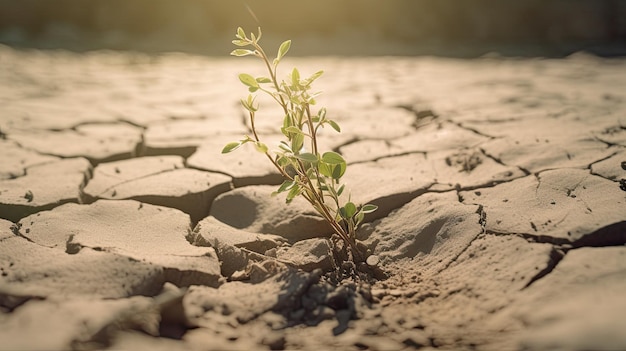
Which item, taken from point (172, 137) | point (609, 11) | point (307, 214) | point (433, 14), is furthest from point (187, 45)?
point (307, 214)

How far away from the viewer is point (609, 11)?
5.93 metres

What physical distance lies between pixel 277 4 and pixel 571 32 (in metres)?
3.25

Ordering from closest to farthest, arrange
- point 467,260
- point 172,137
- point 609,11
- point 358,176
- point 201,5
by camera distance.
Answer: point 467,260 → point 358,176 → point 172,137 → point 609,11 → point 201,5

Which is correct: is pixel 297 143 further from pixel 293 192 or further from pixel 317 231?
pixel 317 231

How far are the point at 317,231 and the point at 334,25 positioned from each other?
5493 mm

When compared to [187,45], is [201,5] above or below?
above

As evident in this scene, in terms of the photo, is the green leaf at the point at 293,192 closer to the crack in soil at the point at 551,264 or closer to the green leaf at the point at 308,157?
the green leaf at the point at 308,157

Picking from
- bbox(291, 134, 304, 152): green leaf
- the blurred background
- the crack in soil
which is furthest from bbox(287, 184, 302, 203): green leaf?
the blurred background

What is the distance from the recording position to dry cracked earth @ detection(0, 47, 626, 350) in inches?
43.4

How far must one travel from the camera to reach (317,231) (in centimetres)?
164

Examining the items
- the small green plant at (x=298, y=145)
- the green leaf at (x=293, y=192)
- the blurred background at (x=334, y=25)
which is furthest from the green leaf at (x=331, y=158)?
the blurred background at (x=334, y=25)

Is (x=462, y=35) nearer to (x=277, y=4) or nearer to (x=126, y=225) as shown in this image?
(x=277, y=4)

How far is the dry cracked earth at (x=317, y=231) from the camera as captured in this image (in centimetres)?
110

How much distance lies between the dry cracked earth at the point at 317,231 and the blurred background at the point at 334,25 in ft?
9.67
